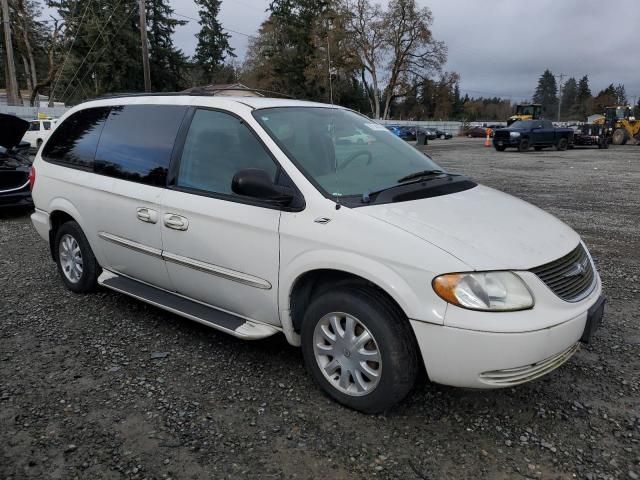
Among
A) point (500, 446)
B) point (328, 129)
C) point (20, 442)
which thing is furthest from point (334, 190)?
point (20, 442)

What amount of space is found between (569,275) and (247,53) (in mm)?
71437

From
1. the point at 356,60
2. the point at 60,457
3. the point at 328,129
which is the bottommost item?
the point at 60,457

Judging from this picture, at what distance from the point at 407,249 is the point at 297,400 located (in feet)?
3.83

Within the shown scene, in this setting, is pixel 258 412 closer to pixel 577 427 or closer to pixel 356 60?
pixel 577 427

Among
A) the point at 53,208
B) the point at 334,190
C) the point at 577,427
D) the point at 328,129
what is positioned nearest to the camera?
the point at 577,427

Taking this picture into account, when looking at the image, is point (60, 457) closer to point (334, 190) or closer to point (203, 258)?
point (203, 258)

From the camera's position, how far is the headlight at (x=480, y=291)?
2516 mm

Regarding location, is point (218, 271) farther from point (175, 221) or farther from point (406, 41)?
point (406, 41)

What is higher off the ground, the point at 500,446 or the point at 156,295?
the point at 156,295

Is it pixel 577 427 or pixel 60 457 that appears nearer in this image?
pixel 60 457

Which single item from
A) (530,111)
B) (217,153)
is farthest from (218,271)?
(530,111)

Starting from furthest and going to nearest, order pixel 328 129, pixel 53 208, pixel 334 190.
Answer: pixel 53 208 < pixel 328 129 < pixel 334 190

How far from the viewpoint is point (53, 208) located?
4746 millimetres

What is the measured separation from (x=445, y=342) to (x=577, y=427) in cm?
97
